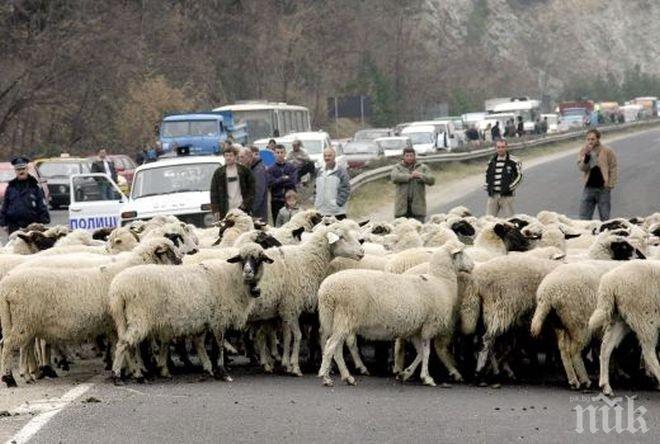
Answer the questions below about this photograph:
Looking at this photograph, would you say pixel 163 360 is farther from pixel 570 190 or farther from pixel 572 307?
pixel 570 190

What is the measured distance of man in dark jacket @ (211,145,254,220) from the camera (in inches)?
745

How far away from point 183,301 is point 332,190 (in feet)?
26.2

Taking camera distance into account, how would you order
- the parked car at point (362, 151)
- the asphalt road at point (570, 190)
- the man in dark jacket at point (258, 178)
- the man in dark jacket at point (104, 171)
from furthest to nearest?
the parked car at point (362, 151) → the asphalt road at point (570, 190) → the man in dark jacket at point (104, 171) → the man in dark jacket at point (258, 178)

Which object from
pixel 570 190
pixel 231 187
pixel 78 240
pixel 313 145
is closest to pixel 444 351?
pixel 78 240

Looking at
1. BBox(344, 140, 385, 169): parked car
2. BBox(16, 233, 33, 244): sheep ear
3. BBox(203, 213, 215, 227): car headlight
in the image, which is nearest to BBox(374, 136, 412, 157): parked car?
BBox(344, 140, 385, 169): parked car

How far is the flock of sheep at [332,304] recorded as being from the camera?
1212cm

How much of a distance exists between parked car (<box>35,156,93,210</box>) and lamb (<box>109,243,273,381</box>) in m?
30.0

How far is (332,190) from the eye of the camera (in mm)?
20422

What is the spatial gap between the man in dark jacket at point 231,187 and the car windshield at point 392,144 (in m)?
33.4

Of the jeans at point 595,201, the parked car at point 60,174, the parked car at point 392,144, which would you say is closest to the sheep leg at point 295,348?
the jeans at point 595,201

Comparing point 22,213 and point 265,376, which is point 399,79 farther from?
point 265,376

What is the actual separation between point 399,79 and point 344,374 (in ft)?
243

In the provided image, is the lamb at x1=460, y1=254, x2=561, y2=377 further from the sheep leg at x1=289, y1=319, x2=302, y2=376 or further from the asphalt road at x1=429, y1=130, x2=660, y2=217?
the asphalt road at x1=429, y1=130, x2=660, y2=217

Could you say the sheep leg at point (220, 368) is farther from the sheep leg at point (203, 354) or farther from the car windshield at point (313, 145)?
the car windshield at point (313, 145)
